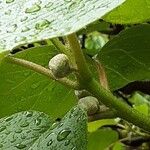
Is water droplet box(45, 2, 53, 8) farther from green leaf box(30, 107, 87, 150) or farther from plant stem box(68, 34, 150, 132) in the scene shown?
green leaf box(30, 107, 87, 150)

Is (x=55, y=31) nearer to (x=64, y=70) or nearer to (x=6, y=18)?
(x=6, y=18)

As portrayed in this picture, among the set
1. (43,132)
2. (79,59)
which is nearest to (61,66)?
(79,59)

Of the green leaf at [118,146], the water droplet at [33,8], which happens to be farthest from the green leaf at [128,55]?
the green leaf at [118,146]

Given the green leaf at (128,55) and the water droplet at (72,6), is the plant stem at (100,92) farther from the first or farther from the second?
the green leaf at (128,55)

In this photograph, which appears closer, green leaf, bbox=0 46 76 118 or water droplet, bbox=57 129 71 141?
water droplet, bbox=57 129 71 141

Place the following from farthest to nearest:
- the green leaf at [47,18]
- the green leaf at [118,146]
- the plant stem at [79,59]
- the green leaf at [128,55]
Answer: the green leaf at [118,146] < the green leaf at [128,55] < the plant stem at [79,59] < the green leaf at [47,18]

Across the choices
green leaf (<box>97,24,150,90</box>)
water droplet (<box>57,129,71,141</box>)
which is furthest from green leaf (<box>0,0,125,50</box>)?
green leaf (<box>97,24,150,90</box>)
